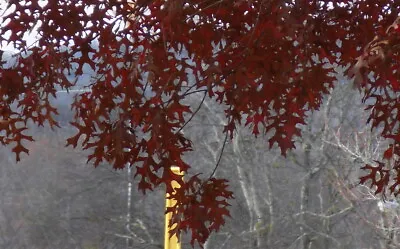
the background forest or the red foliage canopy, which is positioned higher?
the background forest

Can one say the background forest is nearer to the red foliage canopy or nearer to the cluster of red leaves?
the cluster of red leaves

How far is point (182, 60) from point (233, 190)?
32.3ft

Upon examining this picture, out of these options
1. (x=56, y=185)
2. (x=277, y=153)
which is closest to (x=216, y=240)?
(x=277, y=153)

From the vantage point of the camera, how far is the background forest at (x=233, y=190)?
1115 cm

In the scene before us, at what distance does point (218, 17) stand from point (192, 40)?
0.39 ft

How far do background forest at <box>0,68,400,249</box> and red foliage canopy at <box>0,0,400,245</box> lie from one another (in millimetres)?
6513

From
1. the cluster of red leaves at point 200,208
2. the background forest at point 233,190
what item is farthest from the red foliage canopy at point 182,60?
the background forest at point 233,190

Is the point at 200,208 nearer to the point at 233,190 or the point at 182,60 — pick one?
the point at 182,60

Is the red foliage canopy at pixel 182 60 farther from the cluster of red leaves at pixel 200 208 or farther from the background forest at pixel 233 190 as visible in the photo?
the background forest at pixel 233 190

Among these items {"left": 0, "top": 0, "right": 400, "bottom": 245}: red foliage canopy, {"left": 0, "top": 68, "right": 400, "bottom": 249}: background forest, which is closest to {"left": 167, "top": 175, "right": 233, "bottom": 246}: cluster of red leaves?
{"left": 0, "top": 0, "right": 400, "bottom": 245}: red foliage canopy

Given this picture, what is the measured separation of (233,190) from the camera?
12266 millimetres

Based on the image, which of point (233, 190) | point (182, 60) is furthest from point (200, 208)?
point (233, 190)

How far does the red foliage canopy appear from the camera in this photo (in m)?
2.25

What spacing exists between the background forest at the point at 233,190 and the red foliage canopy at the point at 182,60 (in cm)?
651
